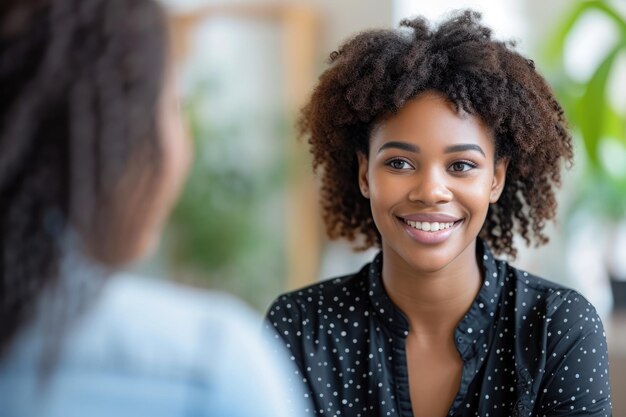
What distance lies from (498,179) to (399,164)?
197mm

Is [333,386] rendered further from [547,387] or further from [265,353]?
[265,353]

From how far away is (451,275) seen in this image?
1624mm

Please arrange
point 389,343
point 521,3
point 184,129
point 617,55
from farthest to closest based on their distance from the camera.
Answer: point 521,3 → point 617,55 → point 389,343 → point 184,129

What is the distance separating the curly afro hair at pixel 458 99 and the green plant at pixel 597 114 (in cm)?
85

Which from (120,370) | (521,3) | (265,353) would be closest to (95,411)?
(120,370)

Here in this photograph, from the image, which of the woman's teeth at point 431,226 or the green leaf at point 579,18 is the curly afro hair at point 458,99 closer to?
the woman's teeth at point 431,226

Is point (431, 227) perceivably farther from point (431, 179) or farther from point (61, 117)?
point (61, 117)

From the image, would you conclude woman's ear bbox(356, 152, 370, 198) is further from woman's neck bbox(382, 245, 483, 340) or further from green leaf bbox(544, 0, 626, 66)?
green leaf bbox(544, 0, 626, 66)

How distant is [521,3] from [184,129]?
3.12m

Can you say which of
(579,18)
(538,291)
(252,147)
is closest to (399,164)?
(538,291)

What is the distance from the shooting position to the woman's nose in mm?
1498

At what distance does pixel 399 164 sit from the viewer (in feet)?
5.05

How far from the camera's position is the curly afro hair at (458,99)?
5.04ft

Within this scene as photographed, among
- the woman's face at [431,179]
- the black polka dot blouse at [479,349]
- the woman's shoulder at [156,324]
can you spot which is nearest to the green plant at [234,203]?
the black polka dot blouse at [479,349]
